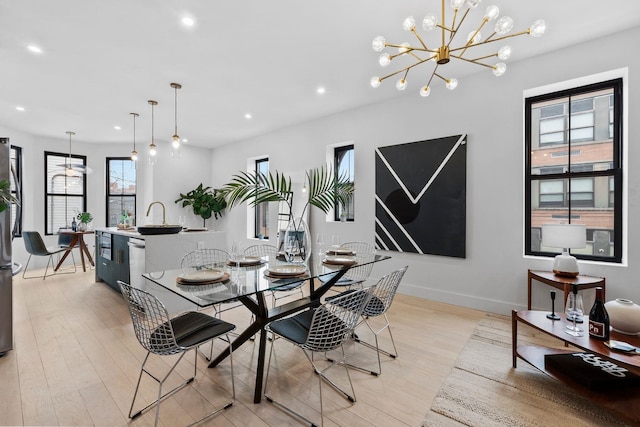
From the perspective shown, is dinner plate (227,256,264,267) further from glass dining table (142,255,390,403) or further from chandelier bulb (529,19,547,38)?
chandelier bulb (529,19,547,38)

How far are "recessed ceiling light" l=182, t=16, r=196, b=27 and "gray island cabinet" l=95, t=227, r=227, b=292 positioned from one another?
2357 mm

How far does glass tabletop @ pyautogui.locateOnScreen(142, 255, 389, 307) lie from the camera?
6.06ft

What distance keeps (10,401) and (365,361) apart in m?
2.49

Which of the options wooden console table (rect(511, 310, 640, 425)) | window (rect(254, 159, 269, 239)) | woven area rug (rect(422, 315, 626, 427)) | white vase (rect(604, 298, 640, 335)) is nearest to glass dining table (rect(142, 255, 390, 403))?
woven area rug (rect(422, 315, 626, 427))

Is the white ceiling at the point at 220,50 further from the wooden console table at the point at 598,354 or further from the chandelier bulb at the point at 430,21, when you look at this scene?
the wooden console table at the point at 598,354

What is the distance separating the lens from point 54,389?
84.6 inches

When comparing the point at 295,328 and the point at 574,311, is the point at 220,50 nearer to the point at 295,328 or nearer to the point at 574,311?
the point at 295,328

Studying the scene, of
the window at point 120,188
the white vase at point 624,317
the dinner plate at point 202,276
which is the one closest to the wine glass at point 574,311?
the white vase at point 624,317

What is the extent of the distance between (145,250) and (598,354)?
4187 mm

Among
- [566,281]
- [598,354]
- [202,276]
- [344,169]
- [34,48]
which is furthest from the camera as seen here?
[344,169]

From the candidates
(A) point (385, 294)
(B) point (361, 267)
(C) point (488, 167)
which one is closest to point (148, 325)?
(A) point (385, 294)

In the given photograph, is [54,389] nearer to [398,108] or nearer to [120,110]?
[120,110]

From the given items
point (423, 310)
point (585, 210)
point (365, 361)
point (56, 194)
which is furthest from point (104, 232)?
point (585, 210)

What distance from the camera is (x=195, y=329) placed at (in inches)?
79.8
